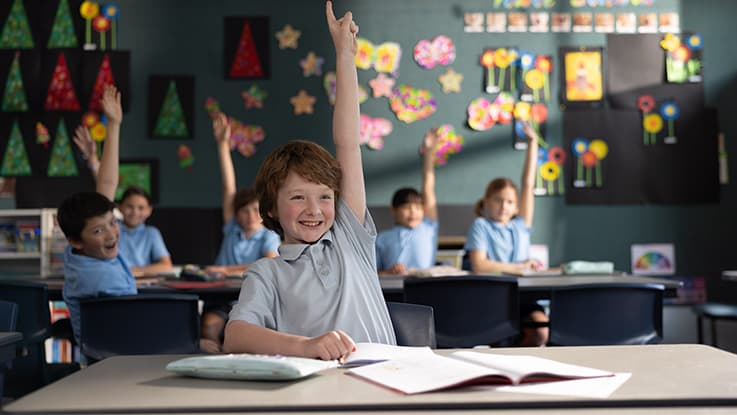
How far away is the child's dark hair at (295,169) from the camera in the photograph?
1738mm

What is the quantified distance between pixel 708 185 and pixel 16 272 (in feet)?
16.9

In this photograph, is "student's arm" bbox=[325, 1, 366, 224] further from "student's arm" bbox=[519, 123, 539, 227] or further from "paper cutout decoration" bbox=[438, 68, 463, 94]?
"paper cutout decoration" bbox=[438, 68, 463, 94]

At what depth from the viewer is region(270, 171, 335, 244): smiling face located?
1.73 meters

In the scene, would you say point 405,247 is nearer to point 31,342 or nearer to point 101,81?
point 31,342

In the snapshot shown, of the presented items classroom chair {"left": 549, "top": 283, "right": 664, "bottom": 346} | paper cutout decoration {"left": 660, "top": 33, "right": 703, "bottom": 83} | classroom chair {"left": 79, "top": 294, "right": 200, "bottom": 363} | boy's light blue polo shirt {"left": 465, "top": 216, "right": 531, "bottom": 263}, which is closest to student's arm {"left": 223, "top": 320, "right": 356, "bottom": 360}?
classroom chair {"left": 79, "top": 294, "right": 200, "bottom": 363}

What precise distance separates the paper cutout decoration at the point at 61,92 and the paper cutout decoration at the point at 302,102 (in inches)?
Answer: 65.0

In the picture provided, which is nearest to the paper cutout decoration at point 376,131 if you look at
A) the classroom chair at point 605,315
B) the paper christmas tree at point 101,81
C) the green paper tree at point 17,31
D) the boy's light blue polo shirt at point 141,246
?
the boy's light blue polo shirt at point 141,246

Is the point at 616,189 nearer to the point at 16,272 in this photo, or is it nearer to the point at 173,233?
the point at 173,233

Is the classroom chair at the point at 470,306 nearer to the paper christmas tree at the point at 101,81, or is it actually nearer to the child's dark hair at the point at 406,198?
the child's dark hair at the point at 406,198

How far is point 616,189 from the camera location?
5.95 metres

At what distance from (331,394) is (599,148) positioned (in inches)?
208

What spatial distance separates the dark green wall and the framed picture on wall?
6cm

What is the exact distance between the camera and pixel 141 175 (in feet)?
19.5

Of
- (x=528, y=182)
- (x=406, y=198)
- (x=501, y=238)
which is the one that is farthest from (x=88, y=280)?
(x=528, y=182)
